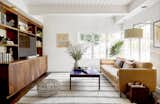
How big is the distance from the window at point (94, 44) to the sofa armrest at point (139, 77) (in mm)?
5080

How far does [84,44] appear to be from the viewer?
9.67 m

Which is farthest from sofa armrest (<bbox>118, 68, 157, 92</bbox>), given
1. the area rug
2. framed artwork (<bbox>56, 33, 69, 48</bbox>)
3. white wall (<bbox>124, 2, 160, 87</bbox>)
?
framed artwork (<bbox>56, 33, 69, 48</bbox>)

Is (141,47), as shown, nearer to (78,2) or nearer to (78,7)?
(78,7)

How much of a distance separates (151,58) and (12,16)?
13.2 feet

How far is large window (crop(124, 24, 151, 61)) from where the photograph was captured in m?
6.48

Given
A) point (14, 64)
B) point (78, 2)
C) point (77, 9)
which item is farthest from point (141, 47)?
point (14, 64)

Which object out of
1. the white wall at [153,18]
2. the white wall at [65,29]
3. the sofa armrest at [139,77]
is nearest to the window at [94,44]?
the white wall at [65,29]

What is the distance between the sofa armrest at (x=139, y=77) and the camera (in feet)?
15.3

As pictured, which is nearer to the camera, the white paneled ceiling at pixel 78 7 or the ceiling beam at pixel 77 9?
the white paneled ceiling at pixel 78 7

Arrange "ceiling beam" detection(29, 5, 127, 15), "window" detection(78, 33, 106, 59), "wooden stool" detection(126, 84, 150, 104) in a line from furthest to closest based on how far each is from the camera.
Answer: "window" detection(78, 33, 106, 59) → "ceiling beam" detection(29, 5, 127, 15) → "wooden stool" detection(126, 84, 150, 104)

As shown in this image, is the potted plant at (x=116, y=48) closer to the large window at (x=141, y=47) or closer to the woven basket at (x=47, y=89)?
the large window at (x=141, y=47)

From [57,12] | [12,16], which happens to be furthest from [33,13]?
[12,16]

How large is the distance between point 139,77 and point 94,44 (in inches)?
204

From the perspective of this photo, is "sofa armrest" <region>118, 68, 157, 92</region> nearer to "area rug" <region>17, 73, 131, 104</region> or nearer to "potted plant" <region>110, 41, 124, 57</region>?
"area rug" <region>17, 73, 131, 104</region>
